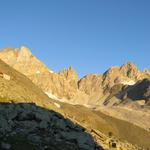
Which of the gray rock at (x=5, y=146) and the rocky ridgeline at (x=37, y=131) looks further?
the rocky ridgeline at (x=37, y=131)

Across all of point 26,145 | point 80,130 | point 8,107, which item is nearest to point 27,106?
point 8,107

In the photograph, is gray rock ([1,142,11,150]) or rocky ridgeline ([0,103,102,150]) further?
rocky ridgeline ([0,103,102,150])

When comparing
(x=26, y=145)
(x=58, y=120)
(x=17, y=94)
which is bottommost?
(x=26, y=145)

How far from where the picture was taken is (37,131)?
4925 cm

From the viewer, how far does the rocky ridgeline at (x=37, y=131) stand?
44.3m

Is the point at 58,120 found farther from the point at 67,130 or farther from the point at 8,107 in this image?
the point at 8,107

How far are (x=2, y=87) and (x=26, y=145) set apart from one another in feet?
81.9

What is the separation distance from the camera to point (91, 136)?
5884cm

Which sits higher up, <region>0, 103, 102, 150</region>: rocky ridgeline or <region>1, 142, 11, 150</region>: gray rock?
<region>0, 103, 102, 150</region>: rocky ridgeline

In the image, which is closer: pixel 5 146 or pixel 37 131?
pixel 5 146

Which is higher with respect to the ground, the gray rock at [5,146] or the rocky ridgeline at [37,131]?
the rocky ridgeline at [37,131]

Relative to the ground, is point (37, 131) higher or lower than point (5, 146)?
higher

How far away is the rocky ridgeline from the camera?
44.3 m

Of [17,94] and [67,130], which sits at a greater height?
[17,94]
